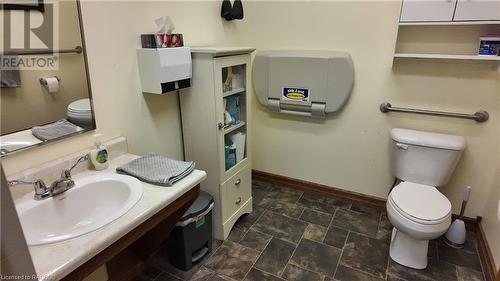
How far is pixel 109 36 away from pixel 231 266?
1521mm

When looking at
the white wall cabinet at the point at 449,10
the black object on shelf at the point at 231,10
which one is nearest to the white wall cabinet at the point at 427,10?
the white wall cabinet at the point at 449,10

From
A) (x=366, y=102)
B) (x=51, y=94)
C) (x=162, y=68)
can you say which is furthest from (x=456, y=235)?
(x=51, y=94)

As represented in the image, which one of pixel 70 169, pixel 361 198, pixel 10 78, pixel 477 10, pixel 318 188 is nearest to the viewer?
pixel 10 78

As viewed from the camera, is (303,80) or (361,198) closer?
(303,80)

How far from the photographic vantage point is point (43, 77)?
1.29m

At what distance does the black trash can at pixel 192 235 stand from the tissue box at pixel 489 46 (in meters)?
1.93

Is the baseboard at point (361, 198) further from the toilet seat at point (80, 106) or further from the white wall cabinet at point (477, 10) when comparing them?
the toilet seat at point (80, 106)

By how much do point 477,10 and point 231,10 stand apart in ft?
5.20

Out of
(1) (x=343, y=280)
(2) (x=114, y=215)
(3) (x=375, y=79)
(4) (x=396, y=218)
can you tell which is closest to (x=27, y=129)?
(2) (x=114, y=215)

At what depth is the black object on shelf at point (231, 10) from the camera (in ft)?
→ 7.49

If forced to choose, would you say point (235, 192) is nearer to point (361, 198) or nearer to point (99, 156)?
point (99, 156)

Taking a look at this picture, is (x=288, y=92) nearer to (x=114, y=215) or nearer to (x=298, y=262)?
(x=298, y=262)

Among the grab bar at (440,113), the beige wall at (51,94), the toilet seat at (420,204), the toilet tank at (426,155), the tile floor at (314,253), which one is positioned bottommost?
the tile floor at (314,253)

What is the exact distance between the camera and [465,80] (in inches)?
79.1
